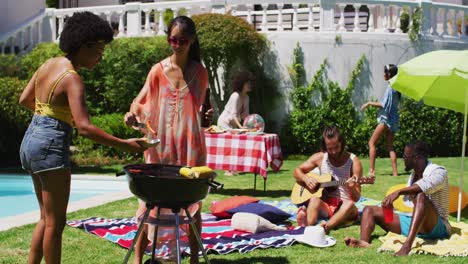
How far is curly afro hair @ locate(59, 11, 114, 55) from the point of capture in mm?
4758

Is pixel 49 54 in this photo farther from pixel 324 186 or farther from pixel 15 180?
pixel 324 186

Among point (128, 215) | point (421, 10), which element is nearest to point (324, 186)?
point (128, 215)

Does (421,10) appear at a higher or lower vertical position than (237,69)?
higher

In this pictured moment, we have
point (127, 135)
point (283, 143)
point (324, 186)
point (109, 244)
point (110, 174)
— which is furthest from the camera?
point (283, 143)

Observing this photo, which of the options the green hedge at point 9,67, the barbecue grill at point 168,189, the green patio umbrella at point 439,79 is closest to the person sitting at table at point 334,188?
the green patio umbrella at point 439,79

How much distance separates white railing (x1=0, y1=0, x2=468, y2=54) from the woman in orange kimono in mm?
11335

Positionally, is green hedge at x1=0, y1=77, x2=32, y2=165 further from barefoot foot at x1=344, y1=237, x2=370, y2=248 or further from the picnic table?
barefoot foot at x1=344, y1=237, x2=370, y2=248

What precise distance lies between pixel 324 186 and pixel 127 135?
26.3ft

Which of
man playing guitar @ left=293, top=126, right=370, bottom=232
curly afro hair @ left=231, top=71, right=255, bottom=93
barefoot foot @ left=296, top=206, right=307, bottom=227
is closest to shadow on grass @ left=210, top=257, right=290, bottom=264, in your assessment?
man playing guitar @ left=293, top=126, right=370, bottom=232

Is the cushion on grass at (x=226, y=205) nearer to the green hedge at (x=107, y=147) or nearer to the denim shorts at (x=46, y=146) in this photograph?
the denim shorts at (x=46, y=146)

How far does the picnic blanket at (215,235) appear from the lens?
6750mm

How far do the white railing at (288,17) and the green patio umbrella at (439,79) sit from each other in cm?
752

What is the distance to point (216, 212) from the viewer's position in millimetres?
8406

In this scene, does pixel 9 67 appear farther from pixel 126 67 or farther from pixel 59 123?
pixel 59 123
